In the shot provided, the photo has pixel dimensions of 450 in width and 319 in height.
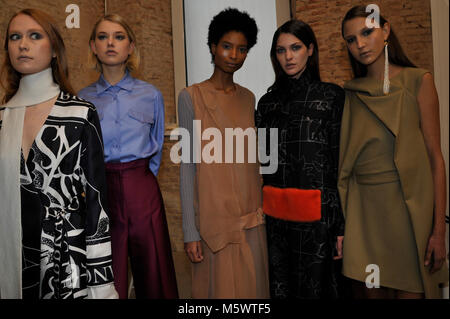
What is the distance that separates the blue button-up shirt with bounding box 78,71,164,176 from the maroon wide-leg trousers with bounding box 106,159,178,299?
84 millimetres

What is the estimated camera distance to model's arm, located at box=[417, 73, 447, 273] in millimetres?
1796

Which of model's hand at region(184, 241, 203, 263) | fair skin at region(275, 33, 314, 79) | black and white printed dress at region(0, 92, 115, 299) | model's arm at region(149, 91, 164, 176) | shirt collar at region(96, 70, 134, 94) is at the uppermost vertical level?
fair skin at region(275, 33, 314, 79)

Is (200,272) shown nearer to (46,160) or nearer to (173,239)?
(46,160)

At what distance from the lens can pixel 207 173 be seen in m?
2.17

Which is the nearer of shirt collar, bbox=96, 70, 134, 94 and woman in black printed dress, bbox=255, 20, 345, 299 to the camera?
woman in black printed dress, bbox=255, 20, 345, 299

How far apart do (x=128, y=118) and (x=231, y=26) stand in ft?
2.82

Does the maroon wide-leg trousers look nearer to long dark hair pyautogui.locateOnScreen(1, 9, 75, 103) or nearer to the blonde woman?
the blonde woman

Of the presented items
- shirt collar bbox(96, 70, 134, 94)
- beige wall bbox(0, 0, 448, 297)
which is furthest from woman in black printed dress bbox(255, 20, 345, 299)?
beige wall bbox(0, 0, 448, 297)

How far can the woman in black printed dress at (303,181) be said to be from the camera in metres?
1.88

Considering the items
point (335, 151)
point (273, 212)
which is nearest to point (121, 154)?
point (273, 212)

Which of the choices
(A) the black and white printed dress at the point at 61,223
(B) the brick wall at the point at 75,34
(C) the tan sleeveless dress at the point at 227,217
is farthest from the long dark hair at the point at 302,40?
(B) the brick wall at the point at 75,34

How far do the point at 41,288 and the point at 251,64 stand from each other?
342 cm

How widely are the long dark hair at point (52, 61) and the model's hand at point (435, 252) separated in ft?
6.34

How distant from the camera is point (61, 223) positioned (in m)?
1.54
